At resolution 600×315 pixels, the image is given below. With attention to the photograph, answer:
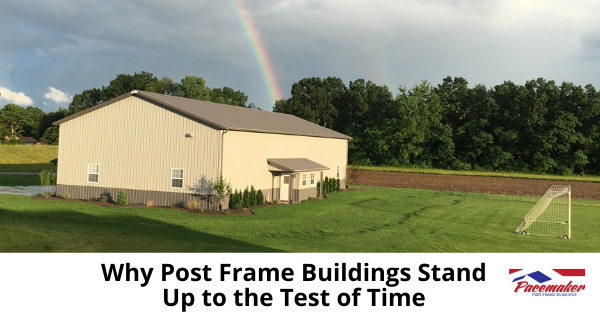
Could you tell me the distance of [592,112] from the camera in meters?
63.5

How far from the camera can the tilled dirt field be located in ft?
139

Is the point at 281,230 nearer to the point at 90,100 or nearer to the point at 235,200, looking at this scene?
the point at 235,200

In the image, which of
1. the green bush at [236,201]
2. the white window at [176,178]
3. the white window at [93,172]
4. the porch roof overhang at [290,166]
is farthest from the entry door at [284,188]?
the white window at [93,172]

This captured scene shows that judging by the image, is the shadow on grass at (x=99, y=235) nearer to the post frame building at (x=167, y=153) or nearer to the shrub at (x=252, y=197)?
the post frame building at (x=167, y=153)

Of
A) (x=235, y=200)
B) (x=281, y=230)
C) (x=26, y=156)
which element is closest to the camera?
(x=281, y=230)

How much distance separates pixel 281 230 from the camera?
1825 centimetres

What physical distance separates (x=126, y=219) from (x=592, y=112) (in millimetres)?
64798

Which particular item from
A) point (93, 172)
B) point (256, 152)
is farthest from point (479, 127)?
point (93, 172)

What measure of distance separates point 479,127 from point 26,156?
66027 mm

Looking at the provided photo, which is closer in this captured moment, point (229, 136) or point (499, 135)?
point (229, 136)

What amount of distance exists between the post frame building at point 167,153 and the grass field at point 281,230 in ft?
6.94

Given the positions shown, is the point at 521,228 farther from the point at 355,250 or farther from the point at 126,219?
the point at 126,219

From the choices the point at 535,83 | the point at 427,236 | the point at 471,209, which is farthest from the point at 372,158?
the point at 427,236

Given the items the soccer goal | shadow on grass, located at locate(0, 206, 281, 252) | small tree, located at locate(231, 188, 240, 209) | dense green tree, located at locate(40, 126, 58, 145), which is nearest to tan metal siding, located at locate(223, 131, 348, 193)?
small tree, located at locate(231, 188, 240, 209)
